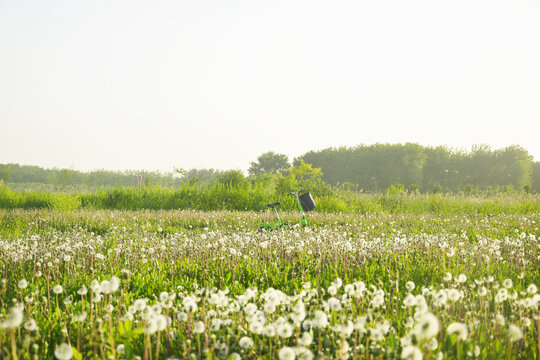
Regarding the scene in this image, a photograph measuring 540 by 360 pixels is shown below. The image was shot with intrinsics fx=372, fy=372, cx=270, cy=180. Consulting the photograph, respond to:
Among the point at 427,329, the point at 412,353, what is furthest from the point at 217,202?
the point at 427,329

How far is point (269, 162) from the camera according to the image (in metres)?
43.5

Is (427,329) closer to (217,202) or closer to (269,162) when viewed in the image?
(217,202)

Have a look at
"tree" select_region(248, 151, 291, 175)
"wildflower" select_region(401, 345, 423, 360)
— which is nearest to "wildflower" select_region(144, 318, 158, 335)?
"wildflower" select_region(401, 345, 423, 360)

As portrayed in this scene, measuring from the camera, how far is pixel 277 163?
142 ft

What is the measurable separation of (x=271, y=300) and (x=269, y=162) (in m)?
41.5

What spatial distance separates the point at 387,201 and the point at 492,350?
53.0 feet

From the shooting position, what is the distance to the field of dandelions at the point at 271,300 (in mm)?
2059

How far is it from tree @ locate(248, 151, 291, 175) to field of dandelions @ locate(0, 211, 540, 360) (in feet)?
118

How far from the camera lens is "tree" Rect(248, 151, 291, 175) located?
43281 millimetres

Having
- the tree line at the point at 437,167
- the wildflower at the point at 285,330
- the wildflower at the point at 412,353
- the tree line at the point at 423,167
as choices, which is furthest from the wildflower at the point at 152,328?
the tree line at the point at 437,167

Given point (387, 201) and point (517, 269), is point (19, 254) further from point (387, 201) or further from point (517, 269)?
point (387, 201)

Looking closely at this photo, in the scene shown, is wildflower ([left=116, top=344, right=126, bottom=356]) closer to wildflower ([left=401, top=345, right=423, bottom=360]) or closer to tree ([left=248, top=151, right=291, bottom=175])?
wildflower ([left=401, top=345, right=423, bottom=360])

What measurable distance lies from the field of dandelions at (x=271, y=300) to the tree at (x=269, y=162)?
1420 inches

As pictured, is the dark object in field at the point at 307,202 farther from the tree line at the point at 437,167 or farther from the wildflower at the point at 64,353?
the tree line at the point at 437,167
